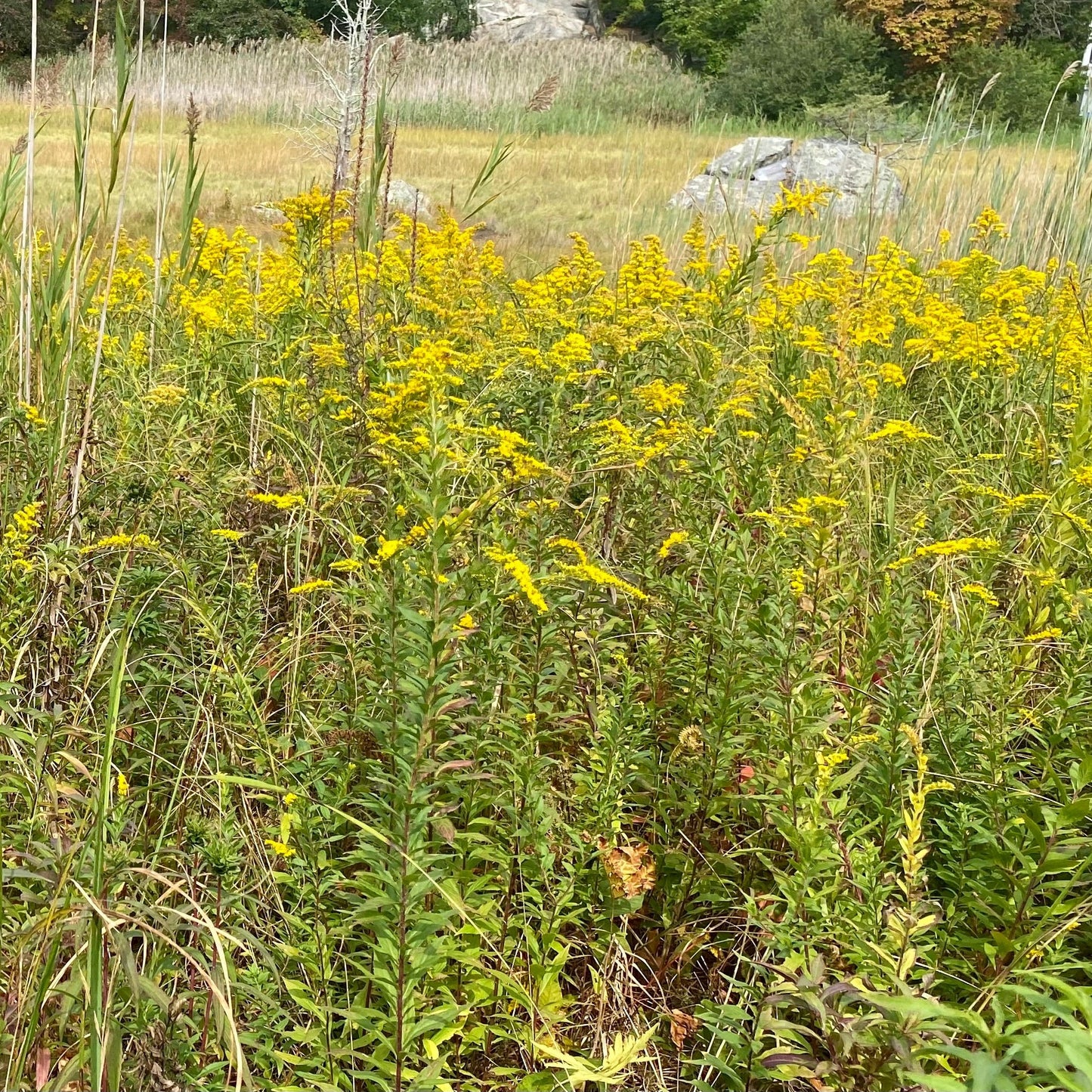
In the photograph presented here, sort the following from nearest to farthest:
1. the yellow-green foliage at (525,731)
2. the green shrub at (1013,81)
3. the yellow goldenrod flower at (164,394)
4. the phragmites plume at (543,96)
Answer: the yellow-green foliage at (525,731)
the yellow goldenrod flower at (164,394)
the phragmites plume at (543,96)
the green shrub at (1013,81)

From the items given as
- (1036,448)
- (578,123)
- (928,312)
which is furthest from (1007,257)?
(578,123)

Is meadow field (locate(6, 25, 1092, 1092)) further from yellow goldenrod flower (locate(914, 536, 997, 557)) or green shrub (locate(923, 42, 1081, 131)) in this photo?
green shrub (locate(923, 42, 1081, 131))

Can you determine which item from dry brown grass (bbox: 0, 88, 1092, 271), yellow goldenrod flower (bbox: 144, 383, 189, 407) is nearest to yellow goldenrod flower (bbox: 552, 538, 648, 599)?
yellow goldenrod flower (bbox: 144, 383, 189, 407)

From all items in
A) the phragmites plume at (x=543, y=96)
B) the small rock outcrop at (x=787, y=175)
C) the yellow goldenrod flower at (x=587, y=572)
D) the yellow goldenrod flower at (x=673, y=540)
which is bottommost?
the yellow goldenrod flower at (x=673, y=540)

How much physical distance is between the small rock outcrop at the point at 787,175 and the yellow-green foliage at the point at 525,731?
3232 millimetres

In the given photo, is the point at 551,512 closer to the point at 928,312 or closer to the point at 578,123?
the point at 928,312

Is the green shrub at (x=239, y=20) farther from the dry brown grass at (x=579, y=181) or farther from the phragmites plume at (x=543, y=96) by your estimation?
the phragmites plume at (x=543, y=96)

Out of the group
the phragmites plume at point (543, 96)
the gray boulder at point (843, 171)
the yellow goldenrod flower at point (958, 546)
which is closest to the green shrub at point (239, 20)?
the gray boulder at point (843, 171)

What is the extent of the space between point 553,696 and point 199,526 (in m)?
0.87

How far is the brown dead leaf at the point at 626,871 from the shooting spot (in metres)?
1.54

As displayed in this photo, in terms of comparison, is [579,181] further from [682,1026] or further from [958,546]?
[682,1026]

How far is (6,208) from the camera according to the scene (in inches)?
95.8

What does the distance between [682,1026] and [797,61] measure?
65.6 feet

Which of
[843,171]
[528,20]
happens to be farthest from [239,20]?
[843,171]
